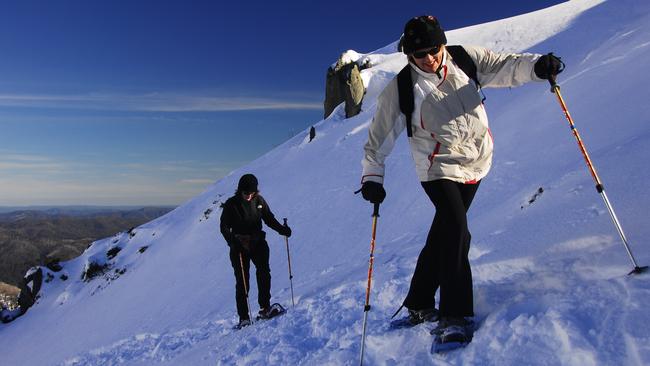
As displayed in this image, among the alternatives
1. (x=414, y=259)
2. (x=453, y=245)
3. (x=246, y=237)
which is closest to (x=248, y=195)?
(x=246, y=237)

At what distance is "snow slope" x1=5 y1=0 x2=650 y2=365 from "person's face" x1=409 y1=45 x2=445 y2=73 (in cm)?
187

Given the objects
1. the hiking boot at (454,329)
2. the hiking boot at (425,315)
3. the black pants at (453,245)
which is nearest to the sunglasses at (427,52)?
the black pants at (453,245)

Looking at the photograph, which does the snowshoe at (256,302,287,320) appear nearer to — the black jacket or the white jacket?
the black jacket

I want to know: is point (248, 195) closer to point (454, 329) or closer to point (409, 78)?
point (409, 78)

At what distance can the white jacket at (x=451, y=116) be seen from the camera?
3234 millimetres

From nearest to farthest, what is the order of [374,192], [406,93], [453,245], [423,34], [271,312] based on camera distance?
[423,34] < [453,245] < [406,93] < [374,192] < [271,312]

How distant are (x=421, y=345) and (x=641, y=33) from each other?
16.7m

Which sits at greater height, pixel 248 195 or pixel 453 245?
pixel 248 195

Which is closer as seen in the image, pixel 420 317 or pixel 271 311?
pixel 420 317

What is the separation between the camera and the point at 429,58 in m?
3.16

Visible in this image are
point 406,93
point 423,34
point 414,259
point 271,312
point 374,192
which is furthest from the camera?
point 271,312

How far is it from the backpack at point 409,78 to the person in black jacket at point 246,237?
4620 mm

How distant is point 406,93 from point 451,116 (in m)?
0.38

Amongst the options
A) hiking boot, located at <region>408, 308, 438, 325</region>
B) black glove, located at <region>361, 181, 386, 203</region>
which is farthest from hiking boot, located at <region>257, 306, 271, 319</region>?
black glove, located at <region>361, 181, 386, 203</region>
